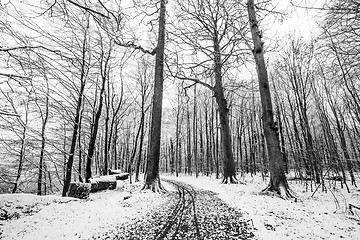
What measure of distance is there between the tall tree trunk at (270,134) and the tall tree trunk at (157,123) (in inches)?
182

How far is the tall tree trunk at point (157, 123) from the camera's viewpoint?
784 centimetres

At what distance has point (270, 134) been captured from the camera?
21.1ft

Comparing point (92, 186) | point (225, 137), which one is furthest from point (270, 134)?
point (92, 186)

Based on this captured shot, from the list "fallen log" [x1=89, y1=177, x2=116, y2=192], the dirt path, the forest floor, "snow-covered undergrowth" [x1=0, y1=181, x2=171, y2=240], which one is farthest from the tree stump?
the dirt path

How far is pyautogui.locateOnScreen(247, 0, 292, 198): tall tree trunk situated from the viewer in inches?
237

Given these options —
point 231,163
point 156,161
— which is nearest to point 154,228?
point 156,161

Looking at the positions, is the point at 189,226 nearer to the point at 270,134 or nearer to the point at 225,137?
the point at 270,134

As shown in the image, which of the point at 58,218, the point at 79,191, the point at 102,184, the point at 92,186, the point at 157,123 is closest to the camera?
the point at 58,218

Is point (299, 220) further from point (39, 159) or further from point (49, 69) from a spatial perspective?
point (49, 69)

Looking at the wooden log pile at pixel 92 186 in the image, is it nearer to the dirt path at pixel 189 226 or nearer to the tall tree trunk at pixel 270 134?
the dirt path at pixel 189 226

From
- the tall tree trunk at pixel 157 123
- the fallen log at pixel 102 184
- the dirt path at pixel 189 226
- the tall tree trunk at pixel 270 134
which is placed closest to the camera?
the dirt path at pixel 189 226

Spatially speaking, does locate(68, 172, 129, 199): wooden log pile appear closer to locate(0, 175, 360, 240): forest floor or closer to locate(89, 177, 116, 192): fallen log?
locate(89, 177, 116, 192): fallen log

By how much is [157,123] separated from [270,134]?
17.2 feet

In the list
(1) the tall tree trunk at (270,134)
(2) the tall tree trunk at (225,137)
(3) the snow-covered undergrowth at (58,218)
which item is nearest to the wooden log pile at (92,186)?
(3) the snow-covered undergrowth at (58,218)
